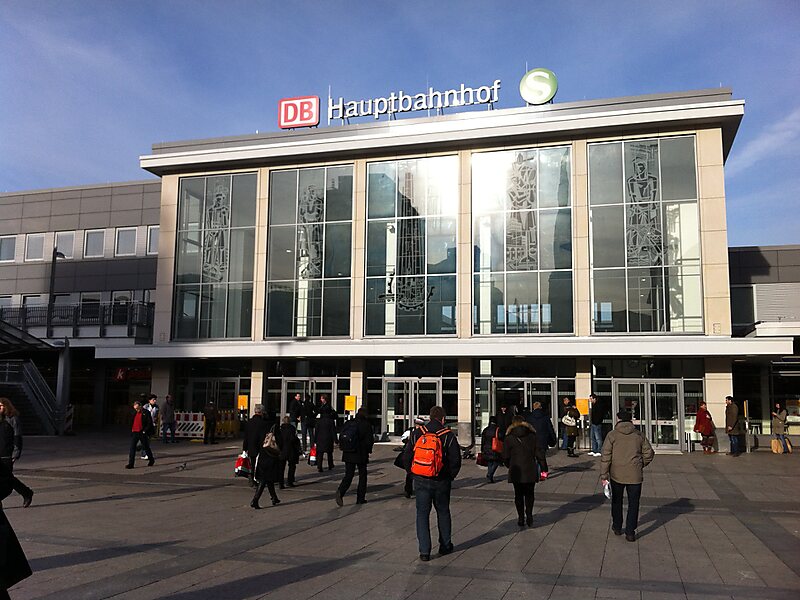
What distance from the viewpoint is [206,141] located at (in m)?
29.3

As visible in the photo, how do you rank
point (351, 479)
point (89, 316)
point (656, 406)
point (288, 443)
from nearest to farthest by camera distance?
1. point (351, 479)
2. point (288, 443)
3. point (656, 406)
4. point (89, 316)

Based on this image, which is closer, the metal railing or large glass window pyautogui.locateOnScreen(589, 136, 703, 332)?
large glass window pyautogui.locateOnScreen(589, 136, 703, 332)

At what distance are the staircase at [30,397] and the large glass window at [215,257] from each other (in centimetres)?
616

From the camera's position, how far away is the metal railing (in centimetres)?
3056

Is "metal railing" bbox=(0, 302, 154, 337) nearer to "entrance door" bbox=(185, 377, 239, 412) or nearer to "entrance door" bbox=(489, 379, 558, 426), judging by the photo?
"entrance door" bbox=(185, 377, 239, 412)

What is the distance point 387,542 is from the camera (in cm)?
901

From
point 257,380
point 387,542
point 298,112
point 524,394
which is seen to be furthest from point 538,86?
point 387,542

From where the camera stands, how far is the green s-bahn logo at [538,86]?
85.9 feet

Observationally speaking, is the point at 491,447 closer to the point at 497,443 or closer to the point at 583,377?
the point at 497,443

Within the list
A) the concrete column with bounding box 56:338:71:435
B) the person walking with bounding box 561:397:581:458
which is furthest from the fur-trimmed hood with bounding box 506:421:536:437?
the concrete column with bounding box 56:338:71:435

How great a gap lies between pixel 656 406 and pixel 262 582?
19993 mm

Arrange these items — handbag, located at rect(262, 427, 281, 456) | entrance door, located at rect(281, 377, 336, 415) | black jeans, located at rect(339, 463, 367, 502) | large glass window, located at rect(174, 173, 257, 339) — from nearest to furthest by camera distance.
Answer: handbag, located at rect(262, 427, 281, 456) → black jeans, located at rect(339, 463, 367, 502) → entrance door, located at rect(281, 377, 336, 415) → large glass window, located at rect(174, 173, 257, 339)

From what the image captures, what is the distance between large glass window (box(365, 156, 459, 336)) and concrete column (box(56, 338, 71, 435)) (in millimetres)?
13277

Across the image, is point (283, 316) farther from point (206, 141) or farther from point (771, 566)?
point (771, 566)
